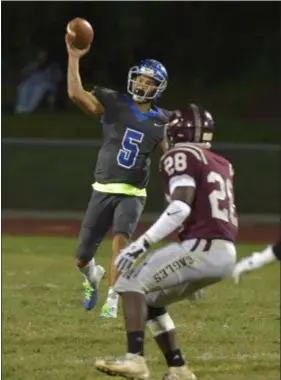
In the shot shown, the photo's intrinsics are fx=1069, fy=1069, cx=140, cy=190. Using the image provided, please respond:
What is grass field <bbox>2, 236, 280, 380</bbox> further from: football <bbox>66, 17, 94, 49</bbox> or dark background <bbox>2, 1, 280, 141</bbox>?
dark background <bbox>2, 1, 280, 141</bbox>

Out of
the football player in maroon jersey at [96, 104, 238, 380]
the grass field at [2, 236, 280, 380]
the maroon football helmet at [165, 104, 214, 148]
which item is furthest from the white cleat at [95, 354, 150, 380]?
the maroon football helmet at [165, 104, 214, 148]

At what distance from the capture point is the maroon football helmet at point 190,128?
17.3 feet

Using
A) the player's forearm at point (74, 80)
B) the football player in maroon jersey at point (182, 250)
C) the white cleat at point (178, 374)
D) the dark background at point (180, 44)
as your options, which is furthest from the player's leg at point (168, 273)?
the dark background at point (180, 44)

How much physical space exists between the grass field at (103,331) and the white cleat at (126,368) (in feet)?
1.51

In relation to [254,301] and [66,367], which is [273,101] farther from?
[66,367]

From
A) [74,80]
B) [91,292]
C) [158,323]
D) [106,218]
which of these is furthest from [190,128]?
[91,292]

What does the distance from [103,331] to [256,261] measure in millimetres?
1891

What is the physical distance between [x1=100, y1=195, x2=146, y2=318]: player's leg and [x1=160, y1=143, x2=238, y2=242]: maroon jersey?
5.94 ft

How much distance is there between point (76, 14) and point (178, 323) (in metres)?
12.3

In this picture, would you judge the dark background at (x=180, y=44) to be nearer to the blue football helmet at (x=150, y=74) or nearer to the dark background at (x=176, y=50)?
the dark background at (x=176, y=50)

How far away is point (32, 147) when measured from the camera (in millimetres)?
14391

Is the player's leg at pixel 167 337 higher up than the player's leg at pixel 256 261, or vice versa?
the player's leg at pixel 256 261

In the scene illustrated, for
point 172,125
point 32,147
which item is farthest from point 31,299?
point 32,147

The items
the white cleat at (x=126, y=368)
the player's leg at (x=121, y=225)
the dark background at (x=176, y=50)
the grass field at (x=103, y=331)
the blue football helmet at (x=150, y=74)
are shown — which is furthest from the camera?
the dark background at (x=176, y=50)
